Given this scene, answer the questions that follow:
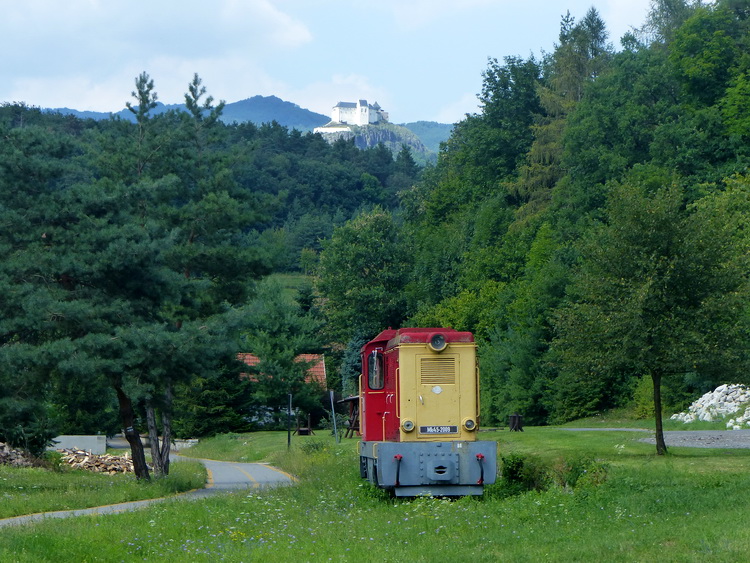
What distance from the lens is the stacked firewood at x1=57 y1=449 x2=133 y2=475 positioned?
118 feet

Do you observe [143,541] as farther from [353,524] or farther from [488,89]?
[488,89]

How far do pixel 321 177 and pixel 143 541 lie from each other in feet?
429

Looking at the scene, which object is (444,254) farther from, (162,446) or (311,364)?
(162,446)

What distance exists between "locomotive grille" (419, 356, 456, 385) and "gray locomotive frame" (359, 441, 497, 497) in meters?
1.54

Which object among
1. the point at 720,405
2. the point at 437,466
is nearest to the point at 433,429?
the point at 437,466

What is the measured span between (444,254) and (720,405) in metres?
45.6

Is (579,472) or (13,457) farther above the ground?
(579,472)

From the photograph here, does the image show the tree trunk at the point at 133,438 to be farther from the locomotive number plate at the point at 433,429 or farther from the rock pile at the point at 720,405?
the rock pile at the point at 720,405

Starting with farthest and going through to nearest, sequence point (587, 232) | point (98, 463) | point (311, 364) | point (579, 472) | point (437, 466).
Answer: point (311, 364), point (98, 463), point (587, 232), point (437, 466), point (579, 472)

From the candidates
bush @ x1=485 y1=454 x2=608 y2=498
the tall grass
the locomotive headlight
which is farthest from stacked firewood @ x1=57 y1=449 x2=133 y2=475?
the locomotive headlight

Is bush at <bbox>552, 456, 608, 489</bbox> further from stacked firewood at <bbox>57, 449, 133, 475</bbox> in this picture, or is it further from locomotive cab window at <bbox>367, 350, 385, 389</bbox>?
stacked firewood at <bbox>57, 449, 133, 475</bbox>

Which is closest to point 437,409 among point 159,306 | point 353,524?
point 353,524

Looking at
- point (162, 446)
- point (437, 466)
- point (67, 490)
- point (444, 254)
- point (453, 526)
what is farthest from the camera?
point (444, 254)

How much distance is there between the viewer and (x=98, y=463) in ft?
121
